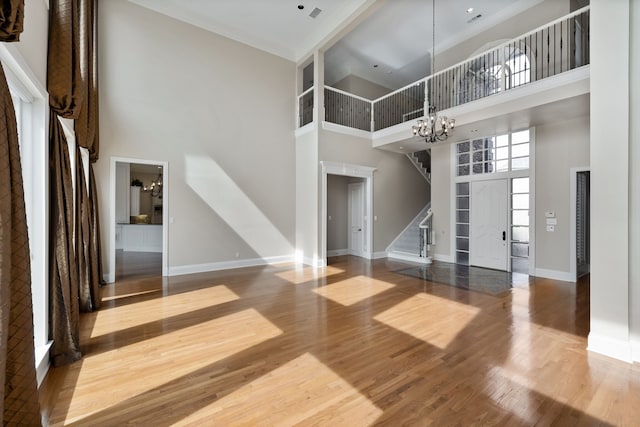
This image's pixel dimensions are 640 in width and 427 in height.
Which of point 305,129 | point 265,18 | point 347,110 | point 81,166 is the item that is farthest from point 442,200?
point 81,166

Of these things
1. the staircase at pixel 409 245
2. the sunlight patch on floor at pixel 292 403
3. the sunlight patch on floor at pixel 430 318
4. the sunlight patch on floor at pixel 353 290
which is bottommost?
the sunlight patch on floor at pixel 292 403

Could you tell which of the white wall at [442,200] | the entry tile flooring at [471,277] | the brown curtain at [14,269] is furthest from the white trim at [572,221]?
the brown curtain at [14,269]

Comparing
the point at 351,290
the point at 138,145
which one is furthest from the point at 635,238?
the point at 138,145

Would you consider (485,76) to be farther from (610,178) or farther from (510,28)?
(610,178)

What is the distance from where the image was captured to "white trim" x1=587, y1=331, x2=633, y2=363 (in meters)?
2.84

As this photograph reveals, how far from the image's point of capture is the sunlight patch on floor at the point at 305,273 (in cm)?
611

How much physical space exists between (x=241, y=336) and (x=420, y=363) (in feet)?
Answer: 6.44

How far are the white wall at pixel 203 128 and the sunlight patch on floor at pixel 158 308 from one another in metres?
1.84

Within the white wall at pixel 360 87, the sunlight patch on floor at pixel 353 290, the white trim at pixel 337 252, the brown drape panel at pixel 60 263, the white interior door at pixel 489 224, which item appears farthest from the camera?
the white wall at pixel 360 87

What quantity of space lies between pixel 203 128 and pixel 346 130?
3656mm

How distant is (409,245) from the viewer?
29.0ft

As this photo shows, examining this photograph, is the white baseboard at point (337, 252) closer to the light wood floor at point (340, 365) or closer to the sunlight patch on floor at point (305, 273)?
the sunlight patch on floor at point (305, 273)

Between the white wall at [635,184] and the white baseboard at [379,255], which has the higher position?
the white wall at [635,184]

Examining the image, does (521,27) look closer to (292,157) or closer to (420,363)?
(292,157)
